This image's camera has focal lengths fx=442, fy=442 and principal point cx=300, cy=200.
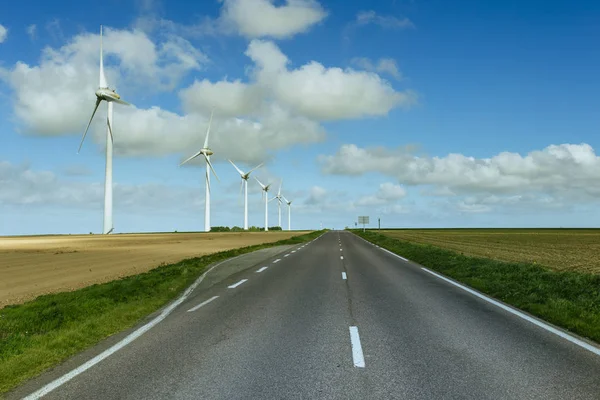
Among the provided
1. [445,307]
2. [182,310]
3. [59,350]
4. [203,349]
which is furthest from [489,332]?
[59,350]

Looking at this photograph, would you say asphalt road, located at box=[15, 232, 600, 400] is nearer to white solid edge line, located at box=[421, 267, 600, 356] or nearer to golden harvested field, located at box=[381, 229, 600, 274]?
white solid edge line, located at box=[421, 267, 600, 356]

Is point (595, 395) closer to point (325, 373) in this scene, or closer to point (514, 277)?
point (325, 373)

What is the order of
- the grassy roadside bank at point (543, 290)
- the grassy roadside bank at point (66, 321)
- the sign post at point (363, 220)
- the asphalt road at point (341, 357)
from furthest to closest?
the sign post at point (363, 220), the grassy roadside bank at point (543, 290), the grassy roadside bank at point (66, 321), the asphalt road at point (341, 357)

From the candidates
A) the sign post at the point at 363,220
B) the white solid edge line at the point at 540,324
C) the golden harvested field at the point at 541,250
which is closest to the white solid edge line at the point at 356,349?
the white solid edge line at the point at 540,324

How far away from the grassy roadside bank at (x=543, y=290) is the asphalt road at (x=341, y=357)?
35.6 inches

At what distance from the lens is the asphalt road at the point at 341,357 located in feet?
17.3

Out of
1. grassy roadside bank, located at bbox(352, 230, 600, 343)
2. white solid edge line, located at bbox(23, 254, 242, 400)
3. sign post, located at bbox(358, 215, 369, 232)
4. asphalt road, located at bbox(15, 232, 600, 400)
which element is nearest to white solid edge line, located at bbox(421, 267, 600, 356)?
asphalt road, located at bbox(15, 232, 600, 400)

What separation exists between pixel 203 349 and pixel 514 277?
12774 millimetres

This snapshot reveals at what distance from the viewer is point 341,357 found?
21.4 feet

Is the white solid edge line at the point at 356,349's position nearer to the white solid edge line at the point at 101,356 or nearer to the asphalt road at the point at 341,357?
the asphalt road at the point at 341,357

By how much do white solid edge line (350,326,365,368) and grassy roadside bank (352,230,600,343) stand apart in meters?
4.22

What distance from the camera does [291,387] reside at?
5.31 m

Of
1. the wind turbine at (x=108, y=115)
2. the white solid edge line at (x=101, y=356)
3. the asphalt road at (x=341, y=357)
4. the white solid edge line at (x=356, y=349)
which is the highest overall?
the wind turbine at (x=108, y=115)

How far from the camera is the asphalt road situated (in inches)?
207
